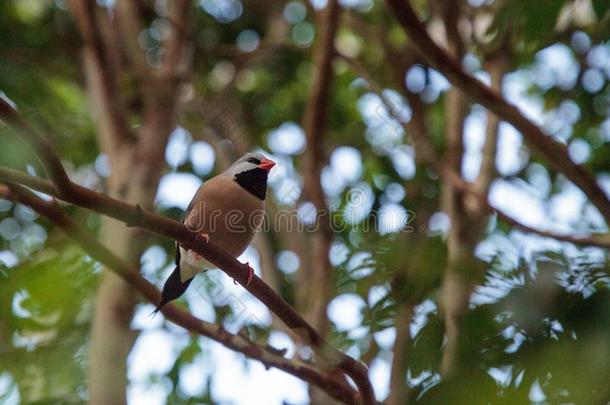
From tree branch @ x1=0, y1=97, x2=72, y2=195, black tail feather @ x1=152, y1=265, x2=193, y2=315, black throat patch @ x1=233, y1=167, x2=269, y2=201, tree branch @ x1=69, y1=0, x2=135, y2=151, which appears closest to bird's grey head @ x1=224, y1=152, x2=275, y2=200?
black throat patch @ x1=233, y1=167, x2=269, y2=201

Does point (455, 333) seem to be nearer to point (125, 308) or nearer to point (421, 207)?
point (125, 308)

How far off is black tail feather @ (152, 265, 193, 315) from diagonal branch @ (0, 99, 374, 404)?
80cm

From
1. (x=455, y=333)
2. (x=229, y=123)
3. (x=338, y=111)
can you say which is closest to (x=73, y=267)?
(x=455, y=333)

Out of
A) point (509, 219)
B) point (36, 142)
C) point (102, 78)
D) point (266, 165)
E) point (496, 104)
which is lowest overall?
point (102, 78)

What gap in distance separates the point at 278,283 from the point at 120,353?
1812mm

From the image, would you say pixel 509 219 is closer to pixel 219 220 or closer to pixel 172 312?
pixel 219 220

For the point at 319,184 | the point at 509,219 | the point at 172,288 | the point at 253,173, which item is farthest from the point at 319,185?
the point at 172,288

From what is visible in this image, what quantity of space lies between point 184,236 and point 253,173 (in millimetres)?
2010

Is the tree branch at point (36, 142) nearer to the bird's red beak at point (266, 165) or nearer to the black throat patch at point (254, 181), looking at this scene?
the black throat patch at point (254, 181)

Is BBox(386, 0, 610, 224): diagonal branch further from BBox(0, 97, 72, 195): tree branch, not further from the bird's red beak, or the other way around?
BBox(0, 97, 72, 195): tree branch

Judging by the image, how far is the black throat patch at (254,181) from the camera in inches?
188

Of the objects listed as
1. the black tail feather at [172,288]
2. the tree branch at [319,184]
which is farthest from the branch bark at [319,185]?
the black tail feather at [172,288]

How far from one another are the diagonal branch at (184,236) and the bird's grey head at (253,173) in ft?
4.77

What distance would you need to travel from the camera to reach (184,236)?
3012 mm
